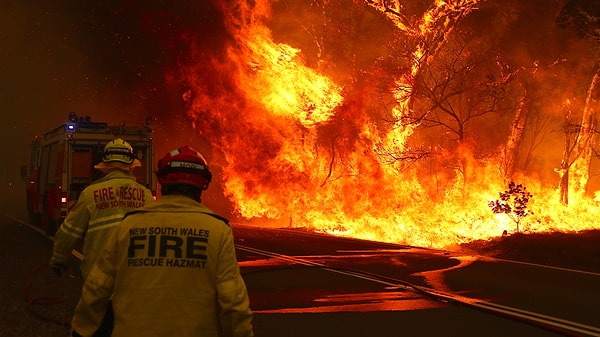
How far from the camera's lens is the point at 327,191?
2391 centimetres

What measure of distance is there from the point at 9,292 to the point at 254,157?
16.7 m

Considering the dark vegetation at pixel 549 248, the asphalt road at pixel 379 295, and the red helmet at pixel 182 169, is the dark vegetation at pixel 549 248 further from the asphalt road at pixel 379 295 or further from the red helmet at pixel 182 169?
the red helmet at pixel 182 169

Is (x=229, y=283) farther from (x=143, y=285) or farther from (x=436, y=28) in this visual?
(x=436, y=28)

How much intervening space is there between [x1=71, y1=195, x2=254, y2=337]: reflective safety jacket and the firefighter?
1609mm

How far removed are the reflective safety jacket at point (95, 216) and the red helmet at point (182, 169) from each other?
1.74m

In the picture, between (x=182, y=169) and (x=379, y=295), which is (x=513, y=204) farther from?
(x=182, y=169)

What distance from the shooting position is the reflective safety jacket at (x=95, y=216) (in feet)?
14.8

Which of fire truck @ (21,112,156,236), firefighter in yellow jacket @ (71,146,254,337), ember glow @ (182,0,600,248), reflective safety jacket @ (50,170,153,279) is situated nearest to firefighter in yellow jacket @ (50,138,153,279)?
reflective safety jacket @ (50,170,153,279)

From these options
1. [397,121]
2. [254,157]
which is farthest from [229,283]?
[254,157]

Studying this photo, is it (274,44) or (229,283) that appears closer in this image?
(229,283)

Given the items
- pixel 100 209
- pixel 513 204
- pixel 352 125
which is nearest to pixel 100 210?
pixel 100 209

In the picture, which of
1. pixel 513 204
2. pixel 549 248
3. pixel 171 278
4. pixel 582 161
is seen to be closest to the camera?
pixel 171 278

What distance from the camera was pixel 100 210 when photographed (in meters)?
4.64

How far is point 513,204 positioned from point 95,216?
17181mm
